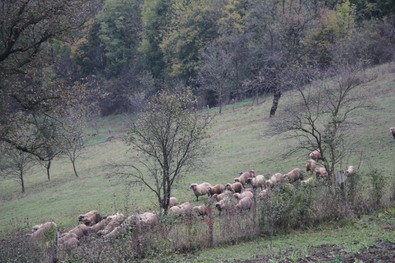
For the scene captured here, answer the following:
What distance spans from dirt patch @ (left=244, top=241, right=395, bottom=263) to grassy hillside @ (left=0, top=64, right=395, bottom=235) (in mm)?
10154

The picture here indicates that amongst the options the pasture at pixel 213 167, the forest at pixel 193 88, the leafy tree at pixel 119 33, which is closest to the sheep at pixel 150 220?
the forest at pixel 193 88

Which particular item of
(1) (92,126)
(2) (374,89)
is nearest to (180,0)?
(1) (92,126)

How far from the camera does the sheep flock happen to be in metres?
15.2

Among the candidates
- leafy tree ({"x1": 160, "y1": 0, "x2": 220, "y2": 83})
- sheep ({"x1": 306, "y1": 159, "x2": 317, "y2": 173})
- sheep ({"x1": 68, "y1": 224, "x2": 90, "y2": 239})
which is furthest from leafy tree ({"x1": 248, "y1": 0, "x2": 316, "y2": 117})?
sheep ({"x1": 68, "y1": 224, "x2": 90, "y2": 239})

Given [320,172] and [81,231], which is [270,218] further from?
[81,231]

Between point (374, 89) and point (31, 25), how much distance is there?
34.3 m

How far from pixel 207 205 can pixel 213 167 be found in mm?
17007

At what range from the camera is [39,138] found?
61.3 ft

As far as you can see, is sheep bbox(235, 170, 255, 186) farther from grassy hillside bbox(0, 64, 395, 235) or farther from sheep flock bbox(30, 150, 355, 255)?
grassy hillside bbox(0, 64, 395, 235)

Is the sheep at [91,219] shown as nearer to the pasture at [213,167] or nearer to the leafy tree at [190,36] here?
the pasture at [213,167]

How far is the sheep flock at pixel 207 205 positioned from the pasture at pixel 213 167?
1337 millimetres

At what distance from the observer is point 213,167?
3309 centimetres

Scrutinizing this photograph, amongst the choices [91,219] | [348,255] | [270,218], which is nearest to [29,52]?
[91,219]

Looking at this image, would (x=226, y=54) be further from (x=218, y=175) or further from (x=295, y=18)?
(x=218, y=175)
